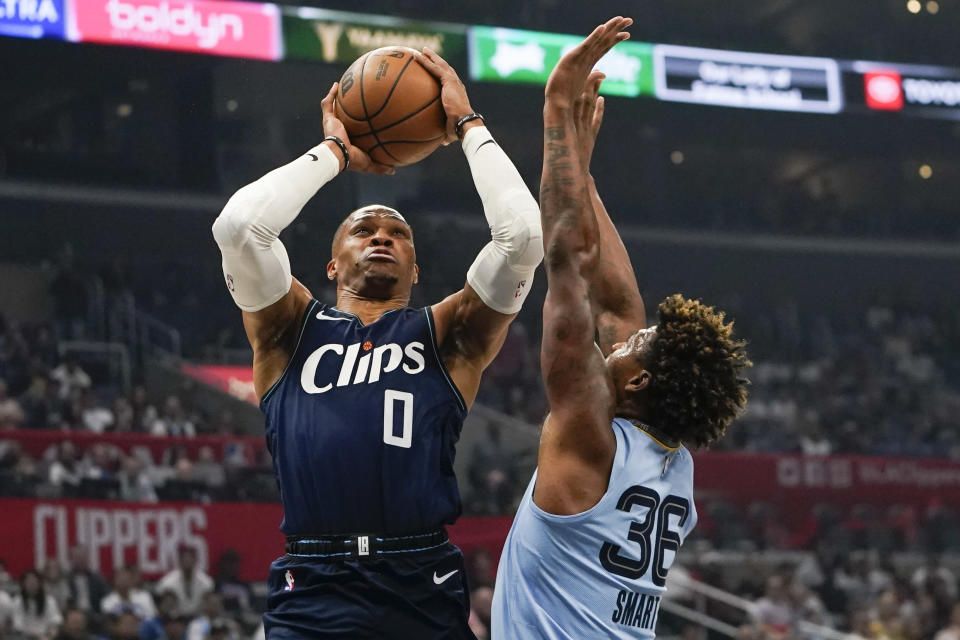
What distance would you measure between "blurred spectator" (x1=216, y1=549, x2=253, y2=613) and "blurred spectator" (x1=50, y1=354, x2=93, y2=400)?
4738 mm

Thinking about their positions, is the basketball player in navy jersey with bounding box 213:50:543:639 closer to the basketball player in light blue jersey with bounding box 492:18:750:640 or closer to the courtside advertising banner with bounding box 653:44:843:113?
the basketball player in light blue jersey with bounding box 492:18:750:640

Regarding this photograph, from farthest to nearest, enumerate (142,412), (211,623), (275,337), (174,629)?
(142,412)
(211,623)
(174,629)
(275,337)

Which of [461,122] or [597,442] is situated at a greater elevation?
[461,122]

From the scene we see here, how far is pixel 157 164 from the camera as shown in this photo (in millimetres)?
23250

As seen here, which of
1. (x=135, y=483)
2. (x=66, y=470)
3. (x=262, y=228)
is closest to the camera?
(x=262, y=228)

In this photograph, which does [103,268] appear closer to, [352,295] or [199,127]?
[199,127]

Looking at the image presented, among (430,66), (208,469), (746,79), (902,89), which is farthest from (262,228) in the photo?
(902,89)

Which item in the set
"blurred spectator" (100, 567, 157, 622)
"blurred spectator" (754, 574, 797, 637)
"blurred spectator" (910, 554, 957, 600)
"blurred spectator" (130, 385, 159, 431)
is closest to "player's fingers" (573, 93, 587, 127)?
"blurred spectator" (100, 567, 157, 622)

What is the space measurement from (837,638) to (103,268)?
13033 mm

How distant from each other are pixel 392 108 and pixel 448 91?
210 mm

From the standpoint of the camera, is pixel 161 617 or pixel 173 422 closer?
pixel 161 617

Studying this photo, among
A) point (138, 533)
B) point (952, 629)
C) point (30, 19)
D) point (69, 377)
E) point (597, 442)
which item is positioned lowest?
point (952, 629)

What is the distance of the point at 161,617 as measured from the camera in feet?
35.0

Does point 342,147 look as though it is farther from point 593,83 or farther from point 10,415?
point 10,415
